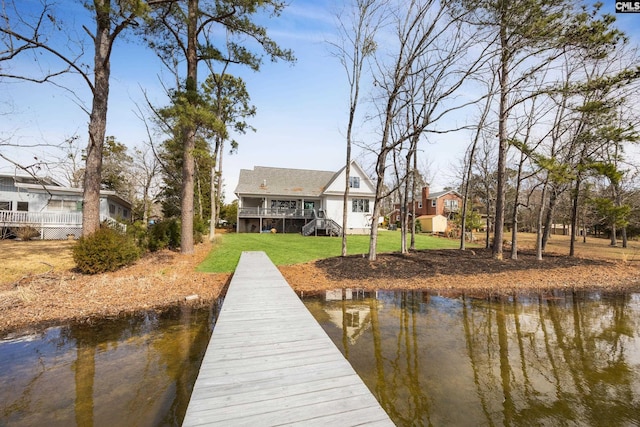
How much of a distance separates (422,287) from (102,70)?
15.3 m

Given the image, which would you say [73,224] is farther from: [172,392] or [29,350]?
[172,392]

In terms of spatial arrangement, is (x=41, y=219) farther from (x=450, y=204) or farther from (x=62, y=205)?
(x=450, y=204)

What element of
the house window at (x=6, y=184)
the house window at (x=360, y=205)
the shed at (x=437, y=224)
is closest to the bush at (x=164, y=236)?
the house window at (x=6, y=184)

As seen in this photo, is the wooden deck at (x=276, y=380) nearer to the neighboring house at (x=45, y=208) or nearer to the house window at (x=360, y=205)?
the neighboring house at (x=45, y=208)

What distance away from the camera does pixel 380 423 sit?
7.36ft

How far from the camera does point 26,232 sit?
56.7ft

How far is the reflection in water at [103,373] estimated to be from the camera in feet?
10.9

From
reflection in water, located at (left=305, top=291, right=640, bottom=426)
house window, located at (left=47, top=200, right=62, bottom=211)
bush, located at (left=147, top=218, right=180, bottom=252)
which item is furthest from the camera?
house window, located at (left=47, top=200, right=62, bottom=211)

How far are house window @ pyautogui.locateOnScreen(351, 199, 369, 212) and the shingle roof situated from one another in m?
3.56

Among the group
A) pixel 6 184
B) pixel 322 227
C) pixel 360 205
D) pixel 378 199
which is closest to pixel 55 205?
pixel 6 184

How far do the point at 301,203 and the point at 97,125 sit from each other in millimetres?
20805

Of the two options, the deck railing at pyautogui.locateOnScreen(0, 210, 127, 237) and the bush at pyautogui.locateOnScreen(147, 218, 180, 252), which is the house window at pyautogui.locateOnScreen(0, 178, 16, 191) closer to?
the deck railing at pyautogui.locateOnScreen(0, 210, 127, 237)

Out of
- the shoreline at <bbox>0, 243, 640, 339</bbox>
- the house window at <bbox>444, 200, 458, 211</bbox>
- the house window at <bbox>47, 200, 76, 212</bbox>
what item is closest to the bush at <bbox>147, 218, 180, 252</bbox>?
the shoreline at <bbox>0, 243, 640, 339</bbox>

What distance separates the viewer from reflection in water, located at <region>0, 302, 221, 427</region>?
3314 mm
